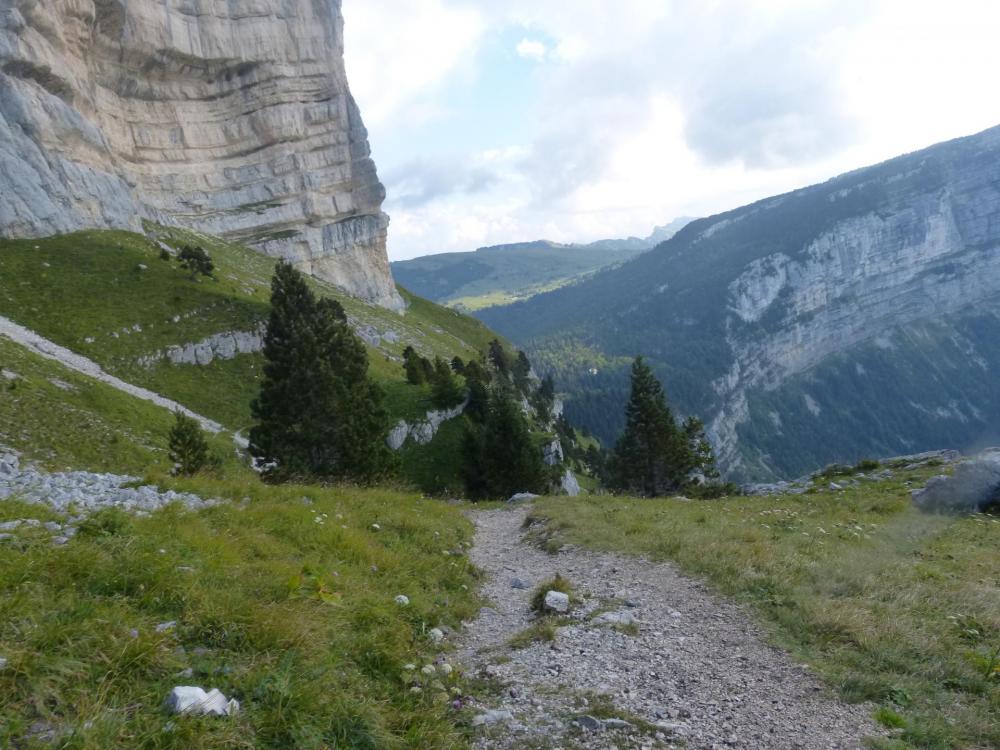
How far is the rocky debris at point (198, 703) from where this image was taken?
4191 mm

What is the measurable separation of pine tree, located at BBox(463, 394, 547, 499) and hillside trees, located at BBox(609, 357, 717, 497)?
8944 mm

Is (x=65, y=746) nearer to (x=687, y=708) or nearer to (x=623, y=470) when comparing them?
(x=687, y=708)

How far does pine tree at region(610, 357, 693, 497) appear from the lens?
39.3m

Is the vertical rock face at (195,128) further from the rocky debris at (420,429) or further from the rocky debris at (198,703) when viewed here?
the rocky debris at (198,703)

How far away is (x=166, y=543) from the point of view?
7512mm

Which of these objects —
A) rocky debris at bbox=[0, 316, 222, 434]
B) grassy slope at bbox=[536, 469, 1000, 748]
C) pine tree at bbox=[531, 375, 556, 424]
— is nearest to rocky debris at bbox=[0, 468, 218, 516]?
grassy slope at bbox=[536, 469, 1000, 748]

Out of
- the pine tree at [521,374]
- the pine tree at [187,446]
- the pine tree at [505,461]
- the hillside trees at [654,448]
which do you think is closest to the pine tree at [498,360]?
the pine tree at [521,374]

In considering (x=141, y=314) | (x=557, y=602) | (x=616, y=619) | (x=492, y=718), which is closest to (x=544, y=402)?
(x=141, y=314)

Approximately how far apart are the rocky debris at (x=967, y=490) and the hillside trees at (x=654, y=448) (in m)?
18.6

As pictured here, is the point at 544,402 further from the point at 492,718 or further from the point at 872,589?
the point at 492,718

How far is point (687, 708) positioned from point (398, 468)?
23.6 m

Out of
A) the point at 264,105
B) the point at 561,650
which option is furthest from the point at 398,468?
the point at 264,105

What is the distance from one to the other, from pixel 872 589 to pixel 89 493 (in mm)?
14958

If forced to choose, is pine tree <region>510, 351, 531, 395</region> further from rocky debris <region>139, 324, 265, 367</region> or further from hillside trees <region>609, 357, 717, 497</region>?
hillside trees <region>609, 357, 717, 497</region>
